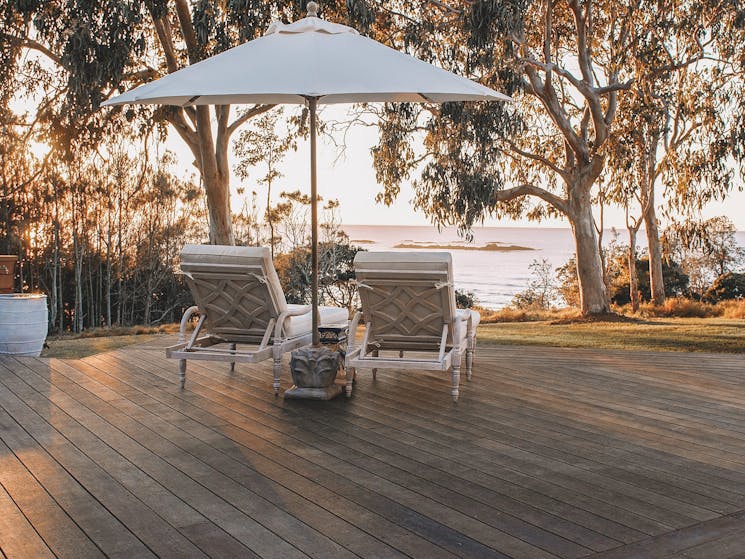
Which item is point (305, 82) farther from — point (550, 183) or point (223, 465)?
point (550, 183)

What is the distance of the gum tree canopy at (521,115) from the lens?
11.3m

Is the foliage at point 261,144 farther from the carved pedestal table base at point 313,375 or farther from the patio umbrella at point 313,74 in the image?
the carved pedestal table base at point 313,375

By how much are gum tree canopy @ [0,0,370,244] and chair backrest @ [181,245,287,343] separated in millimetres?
5431

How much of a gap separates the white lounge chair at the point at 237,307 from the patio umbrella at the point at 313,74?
28 cm

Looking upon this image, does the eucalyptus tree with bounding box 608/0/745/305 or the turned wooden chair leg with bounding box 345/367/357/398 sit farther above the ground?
the eucalyptus tree with bounding box 608/0/745/305

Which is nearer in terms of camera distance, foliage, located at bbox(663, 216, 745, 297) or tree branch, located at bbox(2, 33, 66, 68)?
tree branch, located at bbox(2, 33, 66, 68)

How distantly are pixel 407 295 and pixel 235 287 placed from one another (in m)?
1.13

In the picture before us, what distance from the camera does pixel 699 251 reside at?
25.8 m

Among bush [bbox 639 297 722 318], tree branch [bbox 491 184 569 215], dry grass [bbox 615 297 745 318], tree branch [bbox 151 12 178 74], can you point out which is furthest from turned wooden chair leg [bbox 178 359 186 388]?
bush [bbox 639 297 722 318]

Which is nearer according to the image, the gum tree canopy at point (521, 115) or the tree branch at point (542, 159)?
the gum tree canopy at point (521, 115)

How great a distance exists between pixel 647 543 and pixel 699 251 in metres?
25.2

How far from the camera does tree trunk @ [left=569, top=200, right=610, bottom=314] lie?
14305 mm

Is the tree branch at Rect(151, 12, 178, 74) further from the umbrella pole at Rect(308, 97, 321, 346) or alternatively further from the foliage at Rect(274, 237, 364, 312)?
the foliage at Rect(274, 237, 364, 312)

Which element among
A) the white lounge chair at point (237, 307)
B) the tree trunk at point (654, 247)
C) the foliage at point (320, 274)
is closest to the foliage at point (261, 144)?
the foliage at point (320, 274)
